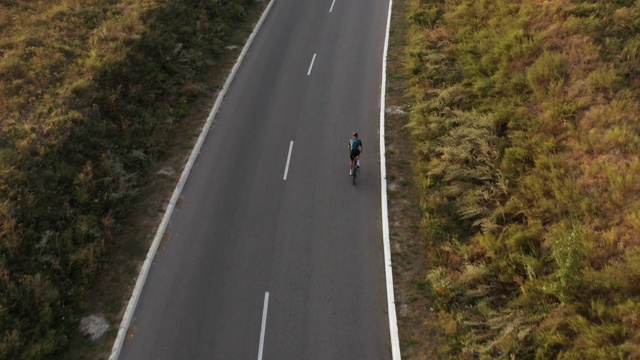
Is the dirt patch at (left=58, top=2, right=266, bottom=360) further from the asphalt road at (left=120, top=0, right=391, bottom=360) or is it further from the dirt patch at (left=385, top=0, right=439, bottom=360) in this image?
the dirt patch at (left=385, top=0, right=439, bottom=360)

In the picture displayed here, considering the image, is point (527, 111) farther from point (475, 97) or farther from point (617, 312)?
point (617, 312)

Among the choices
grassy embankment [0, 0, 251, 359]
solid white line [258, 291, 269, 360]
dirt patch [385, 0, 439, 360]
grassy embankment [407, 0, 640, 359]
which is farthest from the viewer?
grassy embankment [0, 0, 251, 359]

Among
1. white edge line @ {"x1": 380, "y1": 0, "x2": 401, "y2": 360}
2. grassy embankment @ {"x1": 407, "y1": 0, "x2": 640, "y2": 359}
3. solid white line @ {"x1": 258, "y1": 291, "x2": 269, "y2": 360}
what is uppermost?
grassy embankment @ {"x1": 407, "y1": 0, "x2": 640, "y2": 359}

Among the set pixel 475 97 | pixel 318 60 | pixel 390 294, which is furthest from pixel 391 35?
pixel 390 294

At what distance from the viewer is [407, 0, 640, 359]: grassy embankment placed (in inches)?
408

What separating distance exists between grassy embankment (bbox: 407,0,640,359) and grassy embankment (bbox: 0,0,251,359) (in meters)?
10.6

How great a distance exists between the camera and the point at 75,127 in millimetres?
16141

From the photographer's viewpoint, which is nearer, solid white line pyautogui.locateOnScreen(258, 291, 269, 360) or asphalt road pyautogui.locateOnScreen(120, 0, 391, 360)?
solid white line pyautogui.locateOnScreen(258, 291, 269, 360)

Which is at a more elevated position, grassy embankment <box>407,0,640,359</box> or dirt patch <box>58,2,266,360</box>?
grassy embankment <box>407,0,640,359</box>

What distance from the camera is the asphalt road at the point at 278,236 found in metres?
12.0

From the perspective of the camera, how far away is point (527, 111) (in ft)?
52.5

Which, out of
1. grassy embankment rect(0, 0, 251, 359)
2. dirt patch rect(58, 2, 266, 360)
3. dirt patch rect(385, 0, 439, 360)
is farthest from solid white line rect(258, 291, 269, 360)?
grassy embankment rect(0, 0, 251, 359)

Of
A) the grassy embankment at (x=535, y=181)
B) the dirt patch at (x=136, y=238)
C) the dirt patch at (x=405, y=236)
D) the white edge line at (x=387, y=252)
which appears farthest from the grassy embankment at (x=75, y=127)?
the grassy embankment at (x=535, y=181)

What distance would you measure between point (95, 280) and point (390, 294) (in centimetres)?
895
